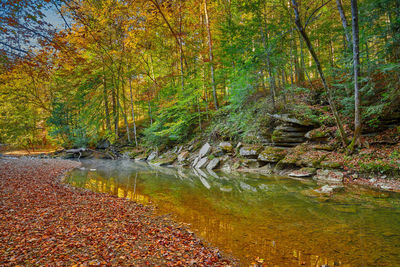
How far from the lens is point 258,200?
7.14 metres

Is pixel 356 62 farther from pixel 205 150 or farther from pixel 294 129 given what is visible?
pixel 205 150

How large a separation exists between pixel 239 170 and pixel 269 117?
4.17 meters

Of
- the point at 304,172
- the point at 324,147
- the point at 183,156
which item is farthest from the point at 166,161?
the point at 324,147

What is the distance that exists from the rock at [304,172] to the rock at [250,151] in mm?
2820

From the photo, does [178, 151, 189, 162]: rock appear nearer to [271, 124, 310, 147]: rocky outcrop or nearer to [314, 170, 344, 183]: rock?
[271, 124, 310, 147]: rocky outcrop

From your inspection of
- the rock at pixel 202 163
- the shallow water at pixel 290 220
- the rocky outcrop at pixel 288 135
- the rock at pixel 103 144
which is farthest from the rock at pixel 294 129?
the rock at pixel 103 144

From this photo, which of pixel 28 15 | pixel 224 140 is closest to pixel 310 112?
pixel 224 140

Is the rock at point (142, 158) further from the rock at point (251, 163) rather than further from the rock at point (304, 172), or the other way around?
the rock at point (304, 172)

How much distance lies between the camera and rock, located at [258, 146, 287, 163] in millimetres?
11628

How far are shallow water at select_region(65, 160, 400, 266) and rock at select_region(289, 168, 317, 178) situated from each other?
755 millimetres

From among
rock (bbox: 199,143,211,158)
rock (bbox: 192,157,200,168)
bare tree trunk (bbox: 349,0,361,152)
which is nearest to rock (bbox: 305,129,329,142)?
bare tree trunk (bbox: 349,0,361,152)

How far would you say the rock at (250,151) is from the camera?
500 inches

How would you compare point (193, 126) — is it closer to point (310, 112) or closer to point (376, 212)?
point (310, 112)

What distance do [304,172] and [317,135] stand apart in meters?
2.53
